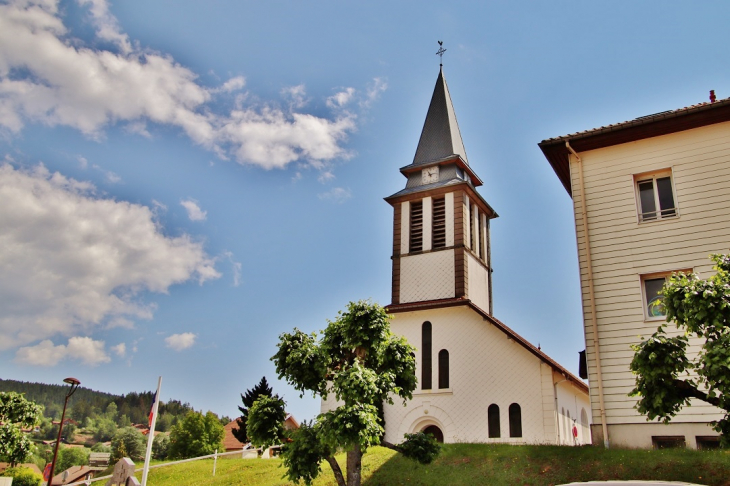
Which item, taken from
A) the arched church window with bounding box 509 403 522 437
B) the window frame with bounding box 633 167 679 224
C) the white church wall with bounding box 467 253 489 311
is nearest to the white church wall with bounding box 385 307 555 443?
the arched church window with bounding box 509 403 522 437

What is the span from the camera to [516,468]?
19.5 m

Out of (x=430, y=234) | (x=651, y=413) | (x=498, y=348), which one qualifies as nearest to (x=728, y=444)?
(x=651, y=413)

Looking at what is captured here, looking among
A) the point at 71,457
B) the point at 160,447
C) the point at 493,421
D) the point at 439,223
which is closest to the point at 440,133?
the point at 439,223

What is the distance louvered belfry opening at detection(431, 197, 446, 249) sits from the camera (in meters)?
32.4

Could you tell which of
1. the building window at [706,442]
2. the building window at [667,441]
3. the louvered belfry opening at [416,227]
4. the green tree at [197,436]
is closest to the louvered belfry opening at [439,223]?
the louvered belfry opening at [416,227]

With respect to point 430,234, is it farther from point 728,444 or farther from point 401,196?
point 728,444

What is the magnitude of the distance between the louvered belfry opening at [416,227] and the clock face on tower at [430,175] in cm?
170

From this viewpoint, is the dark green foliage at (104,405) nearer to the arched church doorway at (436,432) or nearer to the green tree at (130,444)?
the green tree at (130,444)

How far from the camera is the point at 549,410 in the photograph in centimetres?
2542

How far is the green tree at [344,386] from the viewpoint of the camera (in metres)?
17.2

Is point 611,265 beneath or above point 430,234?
beneath

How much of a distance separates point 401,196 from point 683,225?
57.4ft

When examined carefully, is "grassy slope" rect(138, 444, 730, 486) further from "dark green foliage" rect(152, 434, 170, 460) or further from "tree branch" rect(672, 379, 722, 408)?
"dark green foliage" rect(152, 434, 170, 460)

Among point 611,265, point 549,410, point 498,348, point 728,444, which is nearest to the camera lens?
point 728,444
